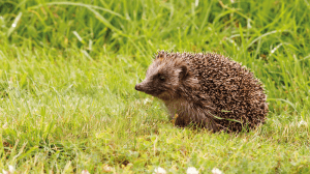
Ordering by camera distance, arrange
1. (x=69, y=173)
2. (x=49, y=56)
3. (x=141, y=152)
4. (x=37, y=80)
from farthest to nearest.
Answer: (x=49, y=56)
(x=37, y=80)
(x=141, y=152)
(x=69, y=173)

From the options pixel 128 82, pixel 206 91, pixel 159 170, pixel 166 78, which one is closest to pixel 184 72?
pixel 166 78

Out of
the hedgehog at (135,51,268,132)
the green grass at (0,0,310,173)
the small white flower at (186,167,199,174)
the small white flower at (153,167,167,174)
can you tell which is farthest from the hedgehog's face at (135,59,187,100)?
the small white flower at (186,167,199,174)

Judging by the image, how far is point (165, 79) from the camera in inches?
183

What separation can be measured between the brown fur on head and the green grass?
9.5 inches

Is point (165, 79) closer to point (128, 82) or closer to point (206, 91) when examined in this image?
point (206, 91)

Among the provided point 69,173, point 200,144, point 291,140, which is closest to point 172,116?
point 200,144

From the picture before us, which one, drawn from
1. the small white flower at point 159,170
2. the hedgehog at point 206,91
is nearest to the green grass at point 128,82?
the small white flower at point 159,170

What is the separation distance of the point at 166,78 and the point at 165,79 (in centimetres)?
2

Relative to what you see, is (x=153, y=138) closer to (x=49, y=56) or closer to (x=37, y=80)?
(x=37, y=80)

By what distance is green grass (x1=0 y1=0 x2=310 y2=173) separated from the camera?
3494 millimetres

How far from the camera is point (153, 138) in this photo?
148 inches

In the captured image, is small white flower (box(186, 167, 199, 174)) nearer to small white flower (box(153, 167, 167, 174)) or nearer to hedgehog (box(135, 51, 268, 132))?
small white flower (box(153, 167, 167, 174))

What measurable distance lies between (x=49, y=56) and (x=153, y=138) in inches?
119

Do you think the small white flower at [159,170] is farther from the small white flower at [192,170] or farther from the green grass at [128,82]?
the small white flower at [192,170]
